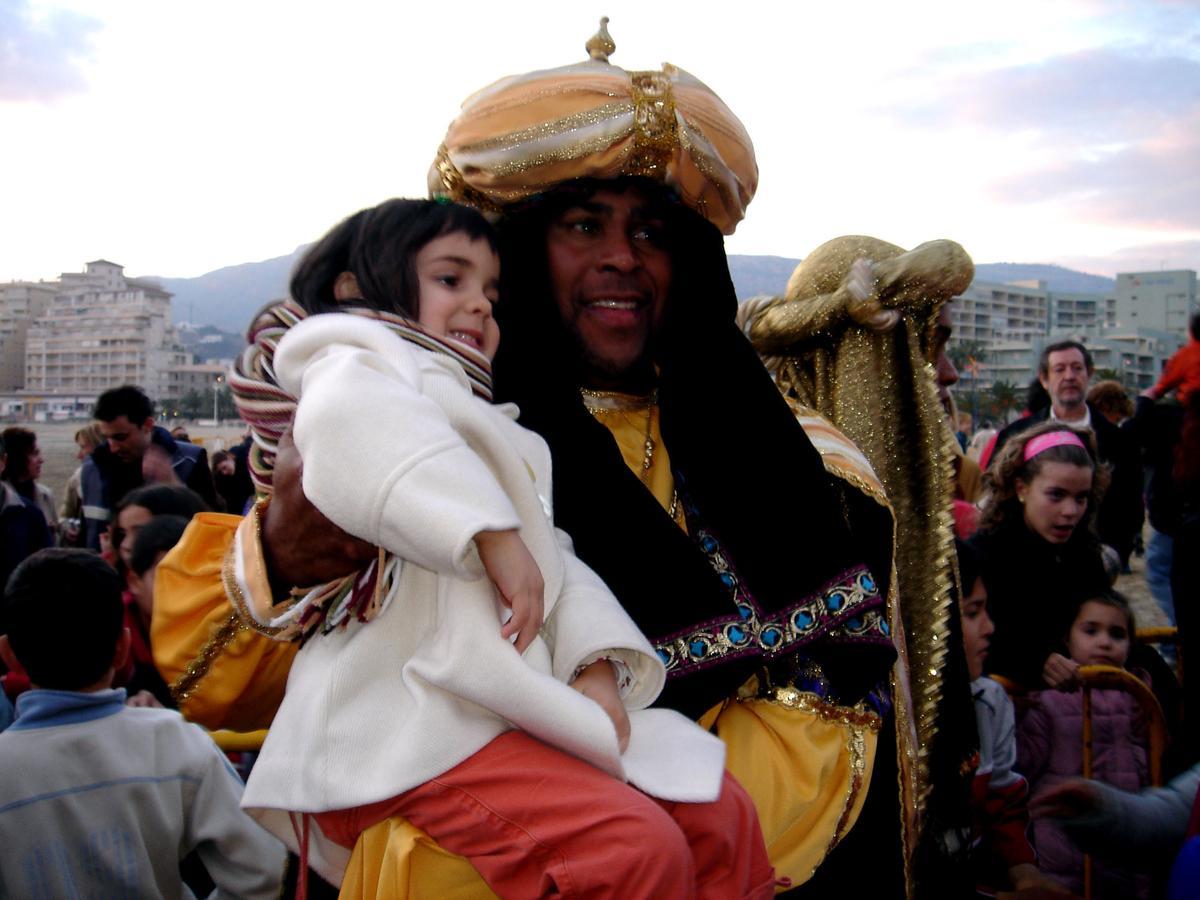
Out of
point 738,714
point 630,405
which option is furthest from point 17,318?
point 738,714

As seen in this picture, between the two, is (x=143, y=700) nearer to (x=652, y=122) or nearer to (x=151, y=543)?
(x=151, y=543)

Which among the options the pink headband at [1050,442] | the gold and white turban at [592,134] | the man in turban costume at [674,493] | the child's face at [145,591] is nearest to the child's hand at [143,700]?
the child's face at [145,591]

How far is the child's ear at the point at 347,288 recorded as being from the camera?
1.77 metres

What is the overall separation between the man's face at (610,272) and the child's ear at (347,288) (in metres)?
0.56

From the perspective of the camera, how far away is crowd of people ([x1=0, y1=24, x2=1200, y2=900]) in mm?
1439

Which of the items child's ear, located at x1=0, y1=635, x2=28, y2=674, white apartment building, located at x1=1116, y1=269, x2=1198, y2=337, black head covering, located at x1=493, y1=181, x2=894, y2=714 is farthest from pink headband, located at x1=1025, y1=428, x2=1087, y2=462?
white apartment building, located at x1=1116, y1=269, x2=1198, y2=337

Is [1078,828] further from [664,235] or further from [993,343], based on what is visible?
[993,343]

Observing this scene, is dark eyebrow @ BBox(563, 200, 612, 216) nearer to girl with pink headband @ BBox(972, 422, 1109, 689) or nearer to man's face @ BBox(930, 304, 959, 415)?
man's face @ BBox(930, 304, 959, 415)

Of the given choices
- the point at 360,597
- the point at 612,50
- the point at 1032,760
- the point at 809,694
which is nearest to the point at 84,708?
the point at 360,597

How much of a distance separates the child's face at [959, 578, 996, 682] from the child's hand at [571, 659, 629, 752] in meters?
2.27

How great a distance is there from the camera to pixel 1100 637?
3.92 meters

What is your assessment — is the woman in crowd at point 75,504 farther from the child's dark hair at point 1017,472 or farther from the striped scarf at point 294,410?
the striped scarf at point 294,410

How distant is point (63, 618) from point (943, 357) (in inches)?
90.4

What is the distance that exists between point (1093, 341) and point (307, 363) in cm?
9702
